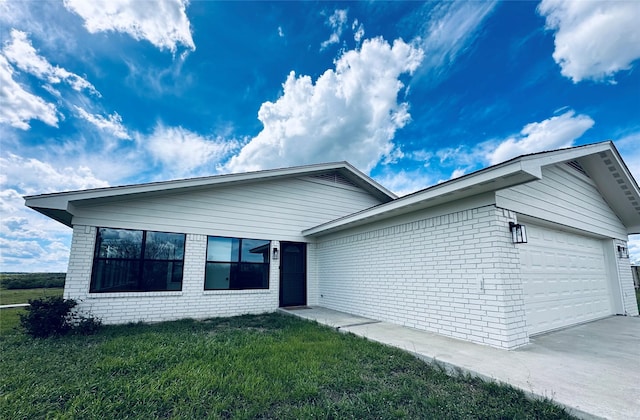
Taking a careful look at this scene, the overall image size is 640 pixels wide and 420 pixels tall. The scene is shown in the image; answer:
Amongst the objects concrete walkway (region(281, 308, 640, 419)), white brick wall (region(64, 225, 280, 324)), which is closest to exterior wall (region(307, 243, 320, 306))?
white brick wall (region(64, 225, 280, 324))

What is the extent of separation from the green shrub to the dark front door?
5.09 meters

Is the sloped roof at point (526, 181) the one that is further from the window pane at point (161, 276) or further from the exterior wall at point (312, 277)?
the window pane at point (161, 276)

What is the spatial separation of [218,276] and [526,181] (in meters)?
7.87

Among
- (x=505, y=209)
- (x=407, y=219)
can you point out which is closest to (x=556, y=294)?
(x=505, y=209)

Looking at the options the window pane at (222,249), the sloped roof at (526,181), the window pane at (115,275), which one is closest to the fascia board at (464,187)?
the sloped roof at (526,181)

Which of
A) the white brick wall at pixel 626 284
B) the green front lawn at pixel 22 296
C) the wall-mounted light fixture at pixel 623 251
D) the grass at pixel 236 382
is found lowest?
the green front lawn at pixel 22 296

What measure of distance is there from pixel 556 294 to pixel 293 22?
10.8 m

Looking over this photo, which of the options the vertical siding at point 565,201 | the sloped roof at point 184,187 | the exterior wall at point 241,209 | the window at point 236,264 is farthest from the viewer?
the window at point 236,264

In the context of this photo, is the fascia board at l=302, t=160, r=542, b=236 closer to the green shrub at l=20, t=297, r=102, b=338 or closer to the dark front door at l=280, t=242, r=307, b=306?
the dark front door at l=280, t=242, r=307, b=306

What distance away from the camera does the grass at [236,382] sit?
2684 mm

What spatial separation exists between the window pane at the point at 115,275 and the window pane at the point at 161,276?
209 mm

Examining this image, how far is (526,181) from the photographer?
4145mm

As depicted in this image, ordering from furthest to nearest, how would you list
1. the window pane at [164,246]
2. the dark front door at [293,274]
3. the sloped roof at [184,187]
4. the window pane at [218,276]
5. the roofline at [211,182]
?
the dark front door at [293,274]
the window pane at [218,276]
the window pane at [164,246]
the roofline at [211,182]
the sloped roof at [184,187]

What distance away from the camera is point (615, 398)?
2.63m
